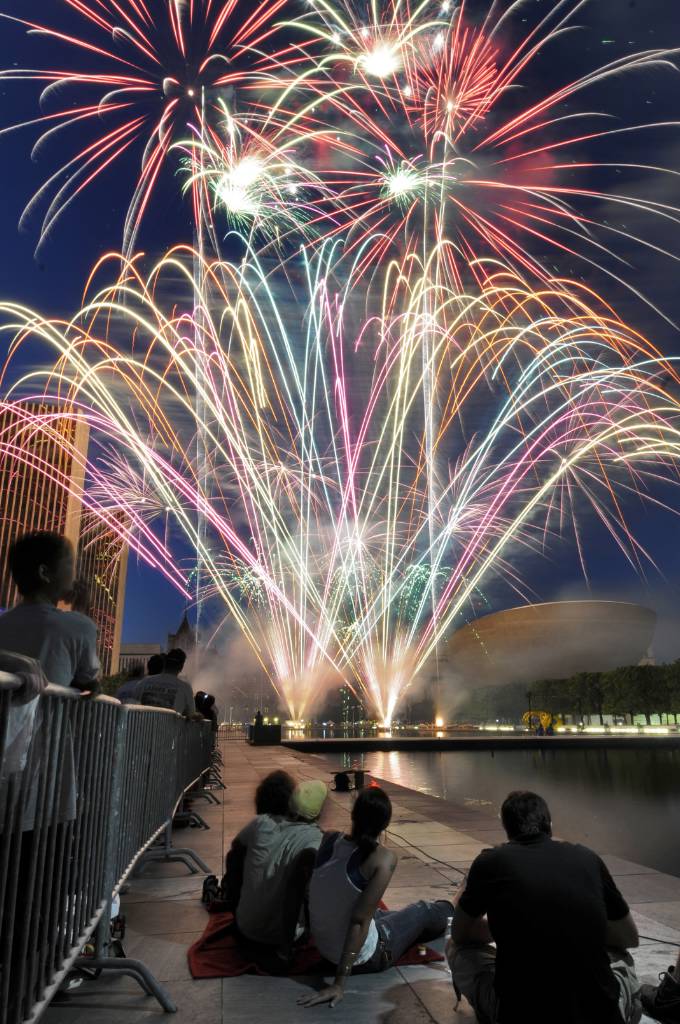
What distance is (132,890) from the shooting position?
6.73 meters

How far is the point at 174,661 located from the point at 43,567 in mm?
5162

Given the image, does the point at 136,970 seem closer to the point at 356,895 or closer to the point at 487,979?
the point at 356,895

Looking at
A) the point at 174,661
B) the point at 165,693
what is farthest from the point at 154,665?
the point at 165,693

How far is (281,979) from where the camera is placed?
4.47 metres

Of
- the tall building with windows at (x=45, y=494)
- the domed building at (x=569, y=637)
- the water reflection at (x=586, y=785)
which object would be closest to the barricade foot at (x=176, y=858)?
the water reflection at (x=586, y=785)

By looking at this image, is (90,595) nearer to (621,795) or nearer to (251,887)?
(251,887)

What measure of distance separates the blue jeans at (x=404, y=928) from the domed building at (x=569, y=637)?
4912 inches

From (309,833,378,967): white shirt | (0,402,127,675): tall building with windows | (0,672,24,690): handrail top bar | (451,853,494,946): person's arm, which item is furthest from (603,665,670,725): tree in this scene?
(0,672,24,690): handrail top bar

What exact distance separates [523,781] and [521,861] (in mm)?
23335

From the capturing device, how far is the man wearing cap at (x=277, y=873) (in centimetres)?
468

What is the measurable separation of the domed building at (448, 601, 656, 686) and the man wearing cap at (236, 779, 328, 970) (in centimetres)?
12501

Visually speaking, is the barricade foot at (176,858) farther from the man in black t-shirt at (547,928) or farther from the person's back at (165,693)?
the man in black t-shirt at (547,928)

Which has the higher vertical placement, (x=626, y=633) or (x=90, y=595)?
(x=626, y=633)

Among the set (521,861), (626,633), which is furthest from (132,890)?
(626,633)
